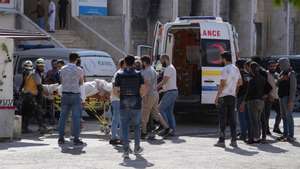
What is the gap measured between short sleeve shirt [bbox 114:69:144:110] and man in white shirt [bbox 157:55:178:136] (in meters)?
3.51

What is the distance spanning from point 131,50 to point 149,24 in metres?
3.63

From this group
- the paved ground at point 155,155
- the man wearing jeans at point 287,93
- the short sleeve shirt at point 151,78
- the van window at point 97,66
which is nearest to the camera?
the paved ground at point 155,155

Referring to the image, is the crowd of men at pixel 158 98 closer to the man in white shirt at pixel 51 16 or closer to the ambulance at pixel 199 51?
the ambulance at pixel 199 51

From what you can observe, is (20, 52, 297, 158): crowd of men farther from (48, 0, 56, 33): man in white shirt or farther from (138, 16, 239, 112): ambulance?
(48, 0, 56, 33): man in white shirt

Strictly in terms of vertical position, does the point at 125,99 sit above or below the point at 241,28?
below

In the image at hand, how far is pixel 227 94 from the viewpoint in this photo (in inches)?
562

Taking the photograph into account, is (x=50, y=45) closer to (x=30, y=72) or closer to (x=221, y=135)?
(x=30, y=72)

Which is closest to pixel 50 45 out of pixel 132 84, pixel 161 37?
pixel 161 37

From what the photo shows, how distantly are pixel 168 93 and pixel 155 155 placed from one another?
368 cm

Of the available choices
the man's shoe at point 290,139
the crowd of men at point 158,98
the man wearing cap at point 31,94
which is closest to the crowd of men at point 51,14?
the crowd of men at point 158,98

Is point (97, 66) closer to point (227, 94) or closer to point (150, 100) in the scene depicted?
point (150, 100)

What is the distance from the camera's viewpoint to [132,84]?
41.2 ft

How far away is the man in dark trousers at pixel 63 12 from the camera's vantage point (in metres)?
32.2

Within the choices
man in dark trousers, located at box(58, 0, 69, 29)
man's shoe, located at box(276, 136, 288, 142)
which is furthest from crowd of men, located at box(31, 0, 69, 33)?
man's shoe, located at box(276, 136, 288, 142)
